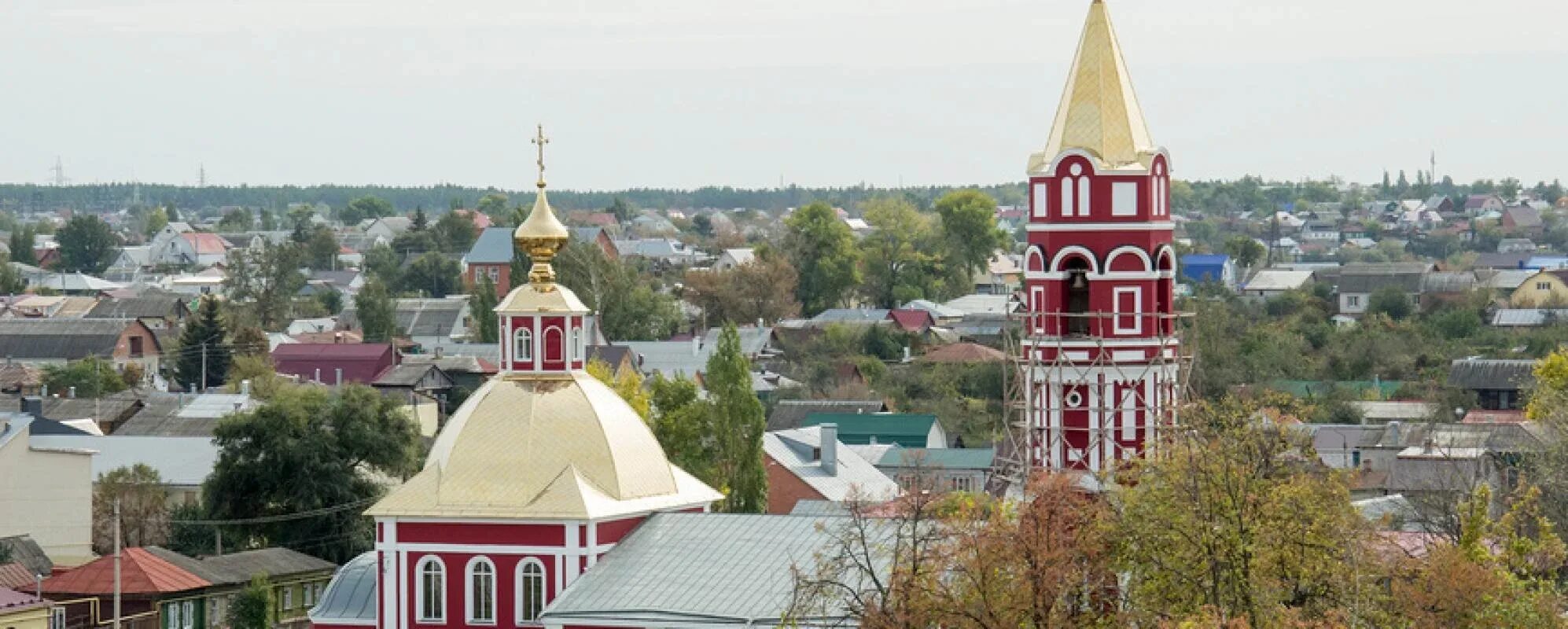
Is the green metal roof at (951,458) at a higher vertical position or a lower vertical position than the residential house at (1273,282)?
lower

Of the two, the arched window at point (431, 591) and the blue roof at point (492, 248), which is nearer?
the arched window at point (431, 591)

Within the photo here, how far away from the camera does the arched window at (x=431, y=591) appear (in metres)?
36.8

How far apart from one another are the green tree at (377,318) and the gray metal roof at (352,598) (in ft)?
191

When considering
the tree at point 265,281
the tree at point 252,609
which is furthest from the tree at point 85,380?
the tree at point 252,609

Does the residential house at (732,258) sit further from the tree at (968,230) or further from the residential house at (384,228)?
the residential house at (384,228)

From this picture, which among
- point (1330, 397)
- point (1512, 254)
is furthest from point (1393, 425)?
point (1512, 254)

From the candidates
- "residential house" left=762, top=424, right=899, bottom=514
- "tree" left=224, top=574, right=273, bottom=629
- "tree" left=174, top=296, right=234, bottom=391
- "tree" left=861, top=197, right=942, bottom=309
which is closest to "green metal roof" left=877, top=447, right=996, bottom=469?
"residential house" left=762, top=424, right=899, bottom=514

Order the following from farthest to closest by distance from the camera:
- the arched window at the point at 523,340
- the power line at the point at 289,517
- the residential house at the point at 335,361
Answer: the residential house at the point at 335,361 → the power line at the point at 289,517 → the arched window at the point at 523,340

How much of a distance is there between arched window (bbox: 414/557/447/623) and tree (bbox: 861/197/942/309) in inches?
3014

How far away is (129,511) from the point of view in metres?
56.7

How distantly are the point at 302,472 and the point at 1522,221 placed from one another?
13386 cm

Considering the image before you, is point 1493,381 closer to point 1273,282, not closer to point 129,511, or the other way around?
point 129,511

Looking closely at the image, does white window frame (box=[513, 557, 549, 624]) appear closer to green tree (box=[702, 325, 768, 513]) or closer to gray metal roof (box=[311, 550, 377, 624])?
gray metal roof (box=[311, 550, 377, 624])

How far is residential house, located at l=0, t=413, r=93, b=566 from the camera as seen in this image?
5347 cm
